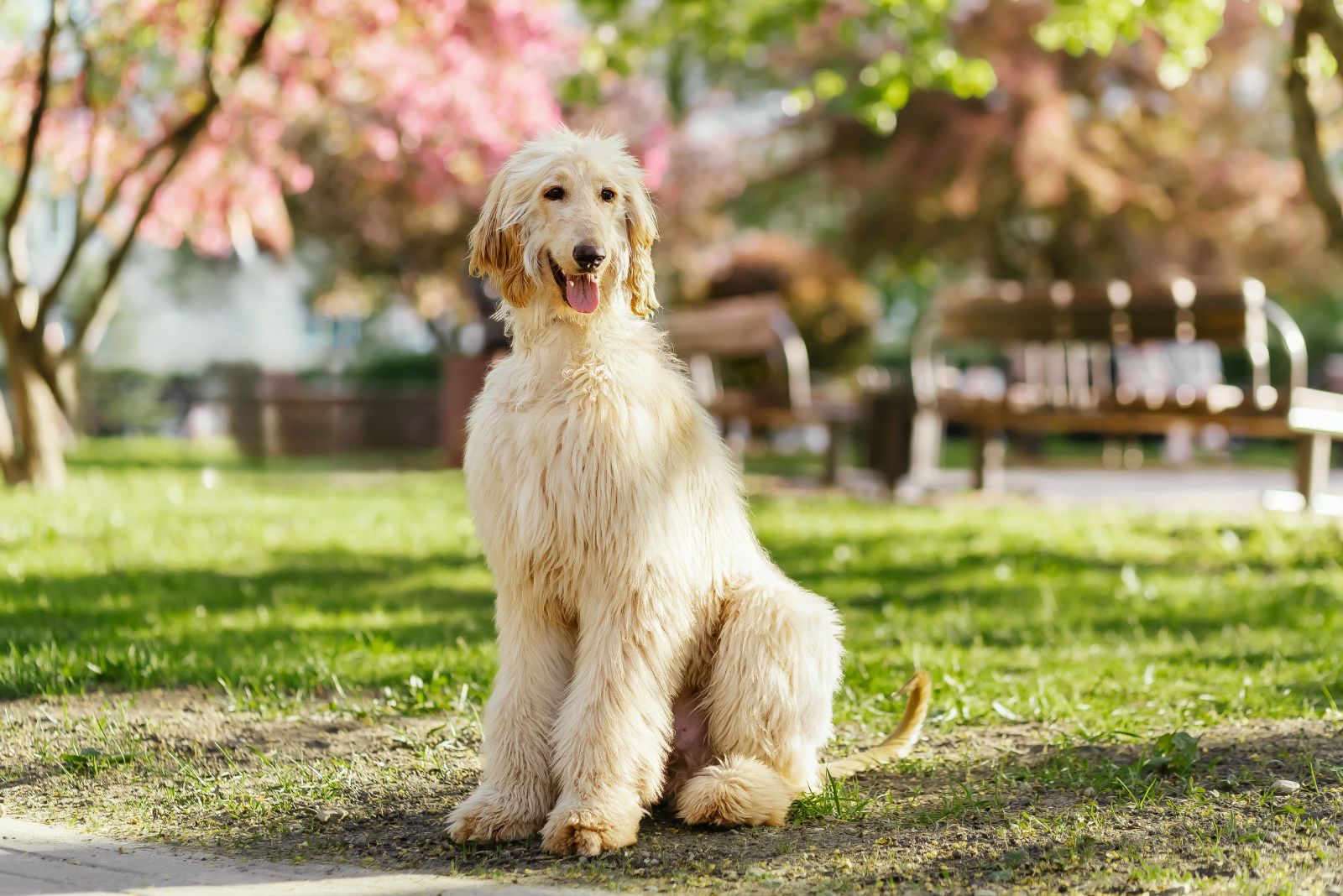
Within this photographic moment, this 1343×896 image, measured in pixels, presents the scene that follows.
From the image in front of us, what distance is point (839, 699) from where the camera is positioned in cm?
475

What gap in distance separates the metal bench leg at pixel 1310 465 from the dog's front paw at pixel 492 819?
7.42 meters

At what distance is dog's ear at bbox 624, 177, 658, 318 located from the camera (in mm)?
3352

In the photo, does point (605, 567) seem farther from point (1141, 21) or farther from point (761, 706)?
point (1141, 21)

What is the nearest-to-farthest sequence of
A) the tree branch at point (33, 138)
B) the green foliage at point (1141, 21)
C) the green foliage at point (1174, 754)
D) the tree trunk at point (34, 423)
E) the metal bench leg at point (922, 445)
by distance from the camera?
the green foliage at point (1174, 754) < the green foliage at point (1141, 21) < the tree branch at point (33, 138) < the tree trunk at point (34, 423) < the metal bench leg at point (922, 445)

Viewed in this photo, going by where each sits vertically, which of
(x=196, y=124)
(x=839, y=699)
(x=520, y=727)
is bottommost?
(x=839, y=699)

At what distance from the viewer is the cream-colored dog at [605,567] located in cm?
318

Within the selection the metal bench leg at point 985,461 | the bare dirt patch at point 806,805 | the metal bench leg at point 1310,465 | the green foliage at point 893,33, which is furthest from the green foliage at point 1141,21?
the bare dirt patch at point 806,805

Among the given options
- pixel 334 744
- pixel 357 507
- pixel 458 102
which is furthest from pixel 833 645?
pixel 458 102

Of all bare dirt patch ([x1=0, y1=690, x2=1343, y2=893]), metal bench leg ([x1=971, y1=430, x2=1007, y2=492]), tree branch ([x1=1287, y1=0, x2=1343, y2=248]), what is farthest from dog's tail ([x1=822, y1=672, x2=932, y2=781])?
metal bench leg ([x1=971, y1=430, x2=1007, y2=492])

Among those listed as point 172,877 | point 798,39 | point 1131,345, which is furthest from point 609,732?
point 798,39

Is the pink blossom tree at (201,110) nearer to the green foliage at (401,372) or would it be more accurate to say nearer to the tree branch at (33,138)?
the tree branch at (33,138)

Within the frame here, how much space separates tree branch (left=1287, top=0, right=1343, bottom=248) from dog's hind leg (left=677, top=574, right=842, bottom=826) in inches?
223

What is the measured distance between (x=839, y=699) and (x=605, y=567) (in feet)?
5.98

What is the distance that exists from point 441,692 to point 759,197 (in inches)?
812
